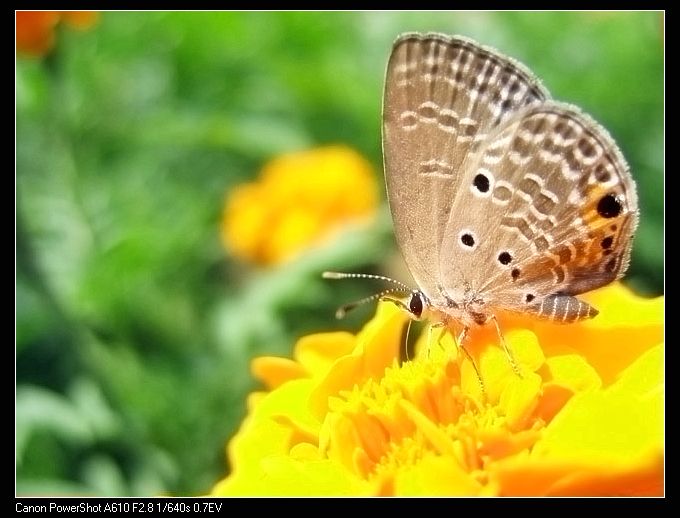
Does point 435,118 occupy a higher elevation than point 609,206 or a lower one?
higher

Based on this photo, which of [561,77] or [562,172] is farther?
[561,77]

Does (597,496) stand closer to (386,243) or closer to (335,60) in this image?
(386,243)

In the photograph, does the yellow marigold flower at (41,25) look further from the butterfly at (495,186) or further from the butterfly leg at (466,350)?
the butterfly leg at (466,350)

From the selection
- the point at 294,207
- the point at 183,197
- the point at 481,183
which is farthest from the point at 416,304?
the point at 183,197

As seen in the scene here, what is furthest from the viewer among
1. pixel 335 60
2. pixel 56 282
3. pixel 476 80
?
pixel 335 60

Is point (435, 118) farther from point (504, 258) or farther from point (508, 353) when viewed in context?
point (508, 353)

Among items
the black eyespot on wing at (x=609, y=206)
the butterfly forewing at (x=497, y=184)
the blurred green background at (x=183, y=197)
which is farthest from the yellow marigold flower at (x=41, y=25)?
the black eyespot on wing at (x=609, y=206)

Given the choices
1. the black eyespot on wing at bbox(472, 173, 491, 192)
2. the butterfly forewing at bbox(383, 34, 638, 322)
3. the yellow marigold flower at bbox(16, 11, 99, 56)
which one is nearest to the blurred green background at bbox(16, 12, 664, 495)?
the yellow marigold flower at bbox(16, 11, 99, 56)
